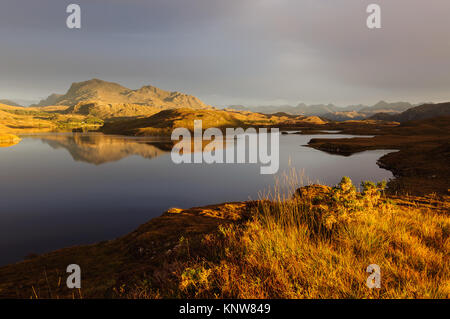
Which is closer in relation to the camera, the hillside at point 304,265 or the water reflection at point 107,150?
the hillside at point 304,265

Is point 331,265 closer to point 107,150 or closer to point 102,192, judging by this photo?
point 102,192

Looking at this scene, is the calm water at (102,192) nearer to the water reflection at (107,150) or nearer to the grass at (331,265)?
the water reflection at (107,150)

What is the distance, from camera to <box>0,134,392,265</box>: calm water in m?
16.0

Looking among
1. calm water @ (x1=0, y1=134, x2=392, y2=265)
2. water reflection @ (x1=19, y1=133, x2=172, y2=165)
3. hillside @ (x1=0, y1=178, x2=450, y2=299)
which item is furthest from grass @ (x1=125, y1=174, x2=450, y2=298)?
water reflection @ (x1=19, y1=133, x2=172, y2=165)

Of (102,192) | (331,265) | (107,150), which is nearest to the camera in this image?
(331,265)

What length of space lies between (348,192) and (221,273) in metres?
4.44

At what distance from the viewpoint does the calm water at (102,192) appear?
15964 mm

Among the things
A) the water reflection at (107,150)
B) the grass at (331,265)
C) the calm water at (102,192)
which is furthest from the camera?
the water reflection at (107,150)

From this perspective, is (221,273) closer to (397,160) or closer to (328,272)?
(328,272)

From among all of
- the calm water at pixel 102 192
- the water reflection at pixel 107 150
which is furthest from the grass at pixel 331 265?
the water reflection at pixel 107 150

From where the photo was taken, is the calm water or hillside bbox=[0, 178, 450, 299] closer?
hillside bbox=[0, 178, 450, 299]

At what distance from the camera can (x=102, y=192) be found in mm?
26312

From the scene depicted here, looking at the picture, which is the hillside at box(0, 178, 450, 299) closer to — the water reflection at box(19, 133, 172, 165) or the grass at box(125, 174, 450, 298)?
the grass at box(125, 174, 450, 298)

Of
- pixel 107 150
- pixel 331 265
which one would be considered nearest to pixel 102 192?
pixel 331 265
